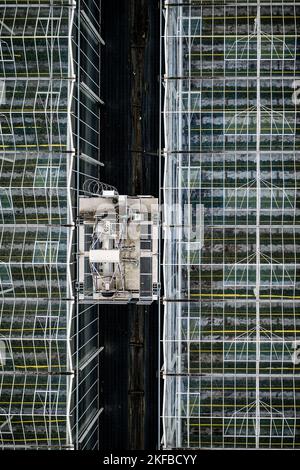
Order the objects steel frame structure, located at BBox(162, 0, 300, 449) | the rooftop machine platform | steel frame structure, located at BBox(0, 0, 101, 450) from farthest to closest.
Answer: the rooftop machine platform < steel frame structure, located at BBox(0, 0, 101, 450) < steel frame structure, located at BBox(162, 0, 300, 449)

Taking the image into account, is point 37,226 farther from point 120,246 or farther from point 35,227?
point 120,246

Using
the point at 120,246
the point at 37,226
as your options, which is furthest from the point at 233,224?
the point at 37,226

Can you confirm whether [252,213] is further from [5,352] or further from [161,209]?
[5,352]

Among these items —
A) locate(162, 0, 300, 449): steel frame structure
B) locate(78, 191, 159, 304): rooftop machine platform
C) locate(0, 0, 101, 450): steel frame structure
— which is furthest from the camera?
locate(78, 191, 159, 304): rooftop machine platform

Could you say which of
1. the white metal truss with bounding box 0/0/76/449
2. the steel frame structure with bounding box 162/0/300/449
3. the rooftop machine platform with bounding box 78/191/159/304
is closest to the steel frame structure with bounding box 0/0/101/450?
the white metal truss with bounding box 0/0/76/449

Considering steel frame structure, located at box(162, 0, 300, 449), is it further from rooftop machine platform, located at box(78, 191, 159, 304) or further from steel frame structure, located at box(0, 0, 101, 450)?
steel frame structure, located at box(0, 0, 101, 450)

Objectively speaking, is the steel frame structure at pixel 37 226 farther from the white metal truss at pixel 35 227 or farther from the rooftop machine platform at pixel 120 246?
the rooftop machine platform at pixel 120 246

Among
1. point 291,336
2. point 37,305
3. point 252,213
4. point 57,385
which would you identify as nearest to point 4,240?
point 37,305
